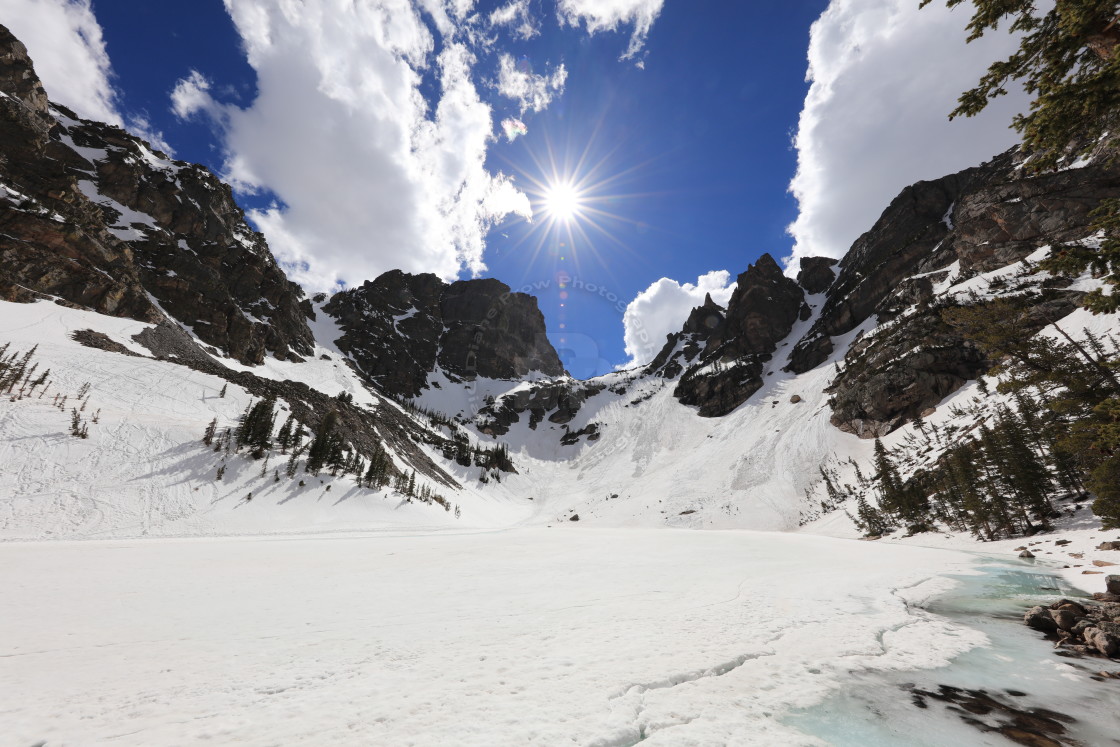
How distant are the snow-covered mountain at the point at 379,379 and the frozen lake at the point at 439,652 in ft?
32.4

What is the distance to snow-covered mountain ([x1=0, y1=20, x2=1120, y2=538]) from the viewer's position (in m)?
30.0

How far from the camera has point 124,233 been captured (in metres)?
82.8

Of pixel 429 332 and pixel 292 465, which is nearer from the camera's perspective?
pixel 292 465

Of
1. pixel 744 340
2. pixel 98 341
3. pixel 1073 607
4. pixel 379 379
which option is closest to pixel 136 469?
pixel 98 341

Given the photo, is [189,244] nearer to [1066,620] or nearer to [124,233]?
[124,233]

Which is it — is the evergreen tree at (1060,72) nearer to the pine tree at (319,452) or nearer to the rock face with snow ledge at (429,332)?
the pine tree at (319,452)

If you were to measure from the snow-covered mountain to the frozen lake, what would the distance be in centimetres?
989

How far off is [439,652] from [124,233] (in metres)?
126

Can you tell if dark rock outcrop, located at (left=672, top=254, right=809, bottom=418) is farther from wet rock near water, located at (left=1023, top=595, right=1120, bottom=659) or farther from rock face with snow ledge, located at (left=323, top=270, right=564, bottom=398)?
wet rock near water, located at (left=1023, top=595, right=1120, bottom=659)

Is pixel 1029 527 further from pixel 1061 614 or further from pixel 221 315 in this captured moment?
pixel 221 315

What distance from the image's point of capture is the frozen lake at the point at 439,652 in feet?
13.7

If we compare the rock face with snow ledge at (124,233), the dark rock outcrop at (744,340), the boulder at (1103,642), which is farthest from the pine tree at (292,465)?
the dark rock outcrop at (744,340)

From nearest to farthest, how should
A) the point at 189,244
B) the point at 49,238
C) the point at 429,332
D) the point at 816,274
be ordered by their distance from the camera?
the point at 49,238
the point at 189,244
the point at 816,274
the point at 429,332

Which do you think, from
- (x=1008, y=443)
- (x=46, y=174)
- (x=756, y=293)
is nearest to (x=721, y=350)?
(x=756, y=293)
